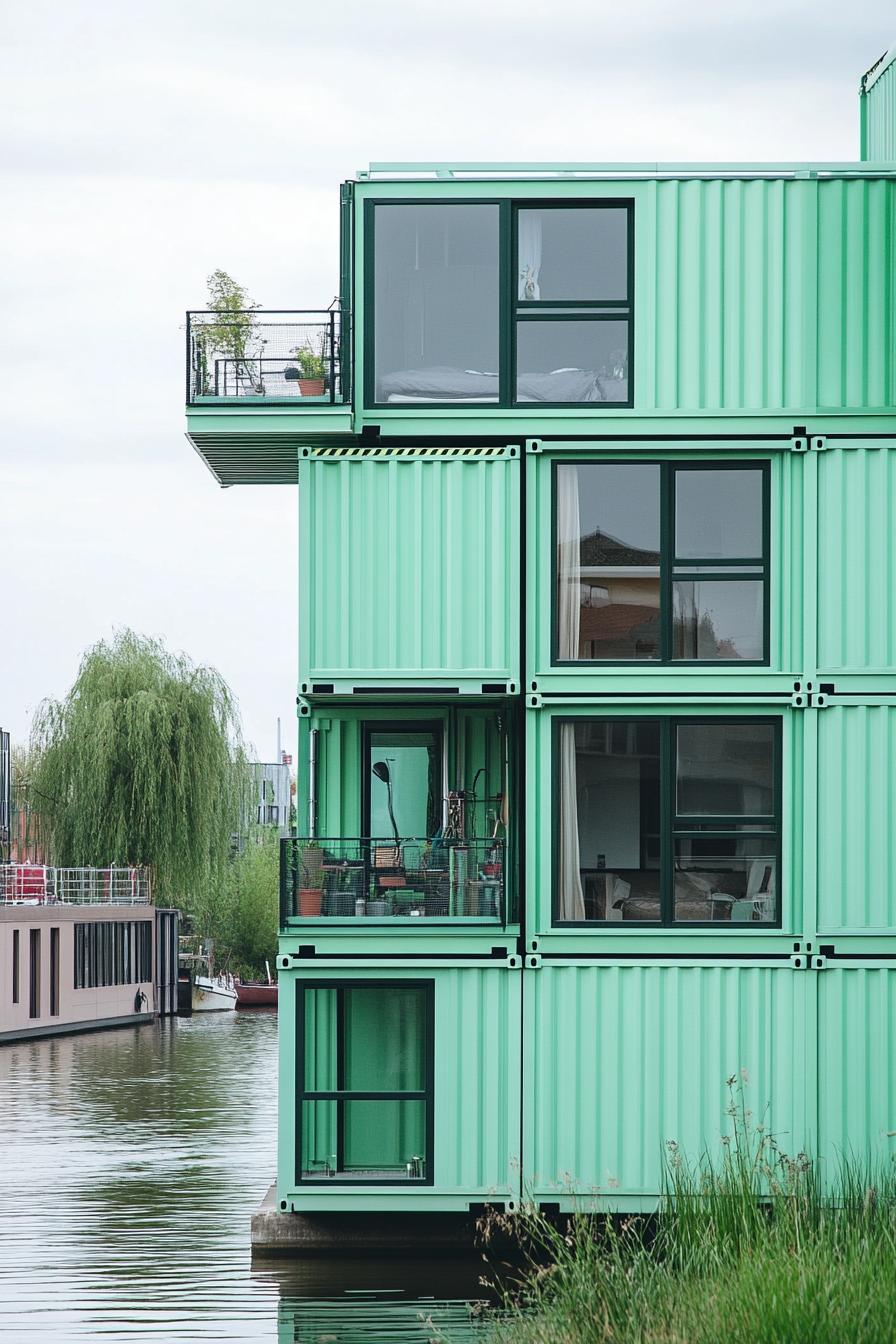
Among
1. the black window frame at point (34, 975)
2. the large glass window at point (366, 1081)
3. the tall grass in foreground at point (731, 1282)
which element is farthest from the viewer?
the black window frame at point (34, 975)

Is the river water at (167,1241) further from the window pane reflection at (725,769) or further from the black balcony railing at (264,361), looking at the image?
the black balcony railing at (264,361)

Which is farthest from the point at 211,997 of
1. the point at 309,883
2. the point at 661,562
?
the point at 661,562

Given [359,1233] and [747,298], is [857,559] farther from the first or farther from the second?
[359,1233]

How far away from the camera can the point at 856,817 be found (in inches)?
639

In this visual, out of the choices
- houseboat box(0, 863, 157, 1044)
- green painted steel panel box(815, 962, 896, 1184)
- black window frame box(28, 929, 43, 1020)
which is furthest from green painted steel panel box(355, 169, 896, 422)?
black window frame box(28, 929, 43, 1020)

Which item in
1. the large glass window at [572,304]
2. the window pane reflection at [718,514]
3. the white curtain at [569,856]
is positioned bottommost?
the white curtain at [569,856]

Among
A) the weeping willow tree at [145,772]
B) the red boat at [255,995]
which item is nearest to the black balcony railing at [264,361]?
the weeping willow tree at [145,772]

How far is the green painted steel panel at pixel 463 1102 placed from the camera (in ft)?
52.2

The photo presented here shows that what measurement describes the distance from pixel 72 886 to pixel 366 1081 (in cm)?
3492

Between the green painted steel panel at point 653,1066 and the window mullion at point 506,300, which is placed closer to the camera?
the green painted steel panel at point 653,1066

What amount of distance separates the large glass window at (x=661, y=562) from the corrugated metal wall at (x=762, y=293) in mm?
693

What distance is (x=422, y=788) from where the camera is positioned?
1753 centimetres

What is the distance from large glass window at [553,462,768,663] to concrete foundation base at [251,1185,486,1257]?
16.3ft

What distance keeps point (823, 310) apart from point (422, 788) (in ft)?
18.1
